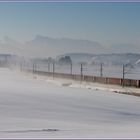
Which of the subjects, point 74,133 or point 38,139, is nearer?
point 38,139

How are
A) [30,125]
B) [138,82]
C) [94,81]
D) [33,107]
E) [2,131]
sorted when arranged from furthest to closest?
[94,81] → [138,82] → [33,107] → [30,125] → [2,131]

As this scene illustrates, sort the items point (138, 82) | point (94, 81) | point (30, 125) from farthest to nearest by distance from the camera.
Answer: point (94, 81) < point (138, 82) < point (30, 125)

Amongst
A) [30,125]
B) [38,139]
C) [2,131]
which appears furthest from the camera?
[30,125]

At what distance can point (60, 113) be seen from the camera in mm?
9852

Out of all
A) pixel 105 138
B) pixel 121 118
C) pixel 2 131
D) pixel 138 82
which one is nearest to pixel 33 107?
pixel 121 118

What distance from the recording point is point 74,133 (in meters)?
7.08

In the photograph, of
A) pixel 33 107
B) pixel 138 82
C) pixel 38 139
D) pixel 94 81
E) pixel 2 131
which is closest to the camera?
pixel 38 139

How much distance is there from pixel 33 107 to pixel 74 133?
3651mm

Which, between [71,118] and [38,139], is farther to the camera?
[71,118]

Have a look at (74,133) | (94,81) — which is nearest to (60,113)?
(74,133)

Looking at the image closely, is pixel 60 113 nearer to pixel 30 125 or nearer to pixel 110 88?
pixel 30 125

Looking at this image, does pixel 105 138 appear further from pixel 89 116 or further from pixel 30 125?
pixel 89 116

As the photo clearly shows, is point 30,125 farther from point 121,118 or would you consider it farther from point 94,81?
point 94,81

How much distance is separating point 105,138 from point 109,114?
3.72m
